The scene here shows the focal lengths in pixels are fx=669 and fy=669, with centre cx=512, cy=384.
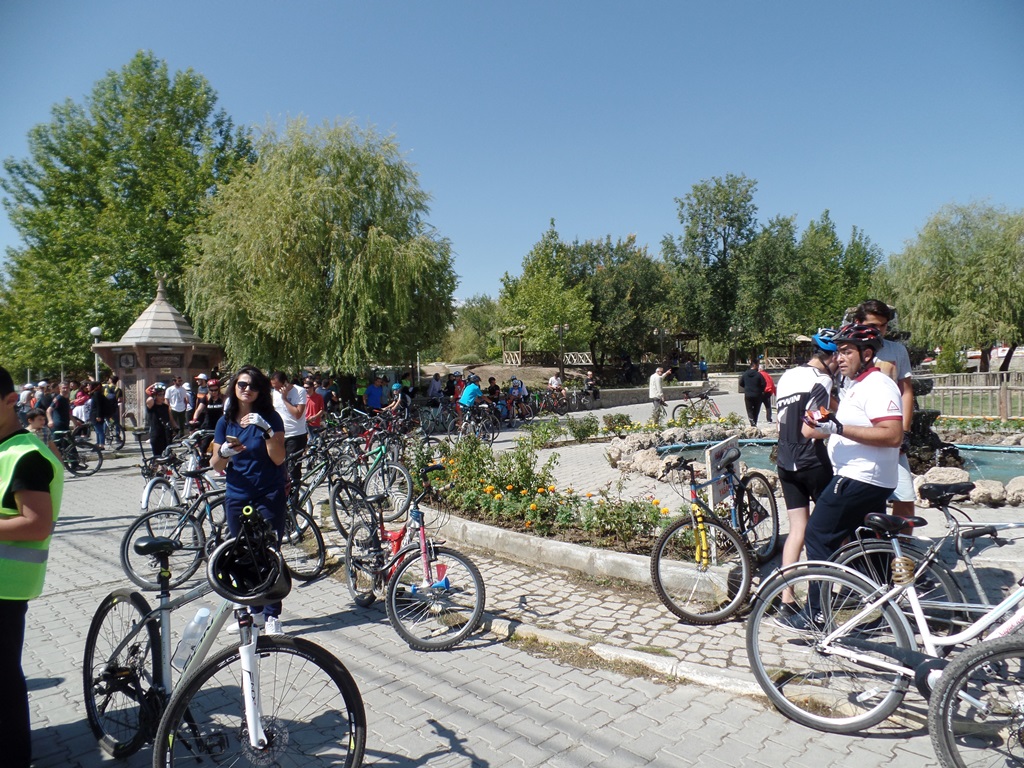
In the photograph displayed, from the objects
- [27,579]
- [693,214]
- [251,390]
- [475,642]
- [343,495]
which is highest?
[693,214]

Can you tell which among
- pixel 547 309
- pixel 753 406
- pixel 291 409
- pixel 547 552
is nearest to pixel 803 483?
pixel 547 552

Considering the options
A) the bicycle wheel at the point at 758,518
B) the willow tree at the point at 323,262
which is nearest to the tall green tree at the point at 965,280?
the willow tree at the point at 323,262

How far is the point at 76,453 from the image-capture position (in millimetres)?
13859

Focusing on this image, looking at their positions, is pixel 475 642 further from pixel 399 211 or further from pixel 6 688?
pixel 399 211

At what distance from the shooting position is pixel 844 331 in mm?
4316

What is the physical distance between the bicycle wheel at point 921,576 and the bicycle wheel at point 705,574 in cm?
96

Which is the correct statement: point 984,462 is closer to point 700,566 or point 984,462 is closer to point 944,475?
point 944,475

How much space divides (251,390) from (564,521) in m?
3.39

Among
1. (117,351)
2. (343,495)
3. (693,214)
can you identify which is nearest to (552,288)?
(693,214)

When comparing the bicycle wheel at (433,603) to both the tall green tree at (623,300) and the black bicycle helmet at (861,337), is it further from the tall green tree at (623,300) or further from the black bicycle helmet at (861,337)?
the tall green tree at (623,300)

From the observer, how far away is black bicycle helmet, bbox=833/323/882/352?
4145 mm

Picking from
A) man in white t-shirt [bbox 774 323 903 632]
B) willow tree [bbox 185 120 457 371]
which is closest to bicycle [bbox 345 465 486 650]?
man in white t-shirt [bbox 774 323 903 632]

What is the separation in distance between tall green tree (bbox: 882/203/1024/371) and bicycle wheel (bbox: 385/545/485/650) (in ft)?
111

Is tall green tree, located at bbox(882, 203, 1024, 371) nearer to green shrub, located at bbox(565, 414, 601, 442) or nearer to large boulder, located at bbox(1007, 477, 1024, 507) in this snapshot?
green shrub, located at bbox(565, 414, 601, 442)
